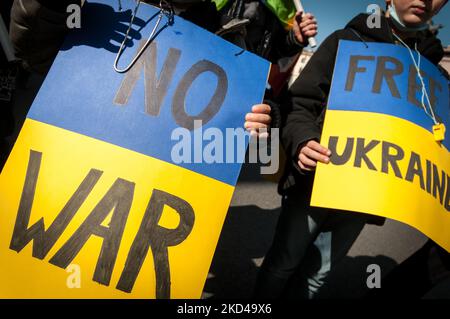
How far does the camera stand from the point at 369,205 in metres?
0.98

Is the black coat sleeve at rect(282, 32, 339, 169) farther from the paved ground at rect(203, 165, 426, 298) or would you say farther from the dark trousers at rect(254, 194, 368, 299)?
the paved ground at rect(203, 165, 426, 298)

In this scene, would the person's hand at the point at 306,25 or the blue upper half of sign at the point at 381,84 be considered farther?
the person's hand at the point at 306,25

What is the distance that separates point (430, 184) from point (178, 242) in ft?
2.67

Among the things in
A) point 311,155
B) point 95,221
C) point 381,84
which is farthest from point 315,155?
point 95,221

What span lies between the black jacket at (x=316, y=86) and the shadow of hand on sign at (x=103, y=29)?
0.61 meters

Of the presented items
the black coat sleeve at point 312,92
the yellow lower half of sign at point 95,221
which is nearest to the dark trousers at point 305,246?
the black coat sleeve at point 312,92

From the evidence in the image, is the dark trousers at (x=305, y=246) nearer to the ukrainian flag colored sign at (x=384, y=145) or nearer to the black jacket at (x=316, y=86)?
the black jacket at (x=316, y=86)

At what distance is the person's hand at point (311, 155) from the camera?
103cm

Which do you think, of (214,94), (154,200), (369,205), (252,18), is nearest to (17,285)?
(154,200)

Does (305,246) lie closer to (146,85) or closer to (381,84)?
(381,84)

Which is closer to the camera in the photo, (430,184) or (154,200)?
(154,200)

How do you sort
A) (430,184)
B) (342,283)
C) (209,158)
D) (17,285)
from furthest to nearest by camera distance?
1. (342,283)
2. (430,184)
3. (209,158)
4. (17,285)

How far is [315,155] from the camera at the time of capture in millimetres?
1053

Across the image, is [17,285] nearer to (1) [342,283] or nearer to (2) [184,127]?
(2) [184,127]
